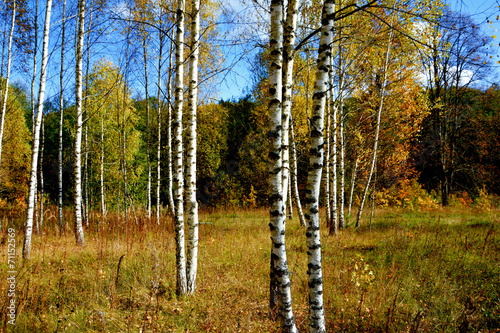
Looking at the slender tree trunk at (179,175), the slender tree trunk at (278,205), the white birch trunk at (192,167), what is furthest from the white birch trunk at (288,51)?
the slender tree trunk at (179,175)

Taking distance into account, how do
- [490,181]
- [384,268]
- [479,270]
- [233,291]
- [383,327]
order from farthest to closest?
1. [490,181]
2. [384,268]
3. [479,270]
4. [233,291]
5. [383,327]

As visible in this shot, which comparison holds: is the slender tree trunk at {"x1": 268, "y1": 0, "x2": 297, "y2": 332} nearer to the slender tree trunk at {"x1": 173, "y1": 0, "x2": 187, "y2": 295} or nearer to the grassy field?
the grassy field

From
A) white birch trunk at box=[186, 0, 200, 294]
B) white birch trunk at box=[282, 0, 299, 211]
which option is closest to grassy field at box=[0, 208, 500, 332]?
white birch trunk at box=[186, 0, 200, 294]

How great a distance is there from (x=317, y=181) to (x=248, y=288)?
2.42 m

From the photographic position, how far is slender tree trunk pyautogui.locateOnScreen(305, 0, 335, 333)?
257 centimetres

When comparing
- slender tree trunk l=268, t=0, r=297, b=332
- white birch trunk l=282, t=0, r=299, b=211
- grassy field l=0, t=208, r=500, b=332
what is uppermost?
white birch trunk l=282, t=0, r=299, b=211

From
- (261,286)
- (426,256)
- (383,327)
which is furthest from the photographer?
(426,256)

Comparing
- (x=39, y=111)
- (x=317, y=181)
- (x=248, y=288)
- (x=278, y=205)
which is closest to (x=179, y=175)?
(x=278, y=205)

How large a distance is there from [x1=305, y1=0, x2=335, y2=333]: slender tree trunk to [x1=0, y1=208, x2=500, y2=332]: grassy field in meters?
0.49

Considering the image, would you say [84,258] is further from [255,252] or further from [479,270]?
[479,270]

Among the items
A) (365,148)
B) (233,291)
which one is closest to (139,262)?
(233,291)

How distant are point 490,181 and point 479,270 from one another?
1637cm

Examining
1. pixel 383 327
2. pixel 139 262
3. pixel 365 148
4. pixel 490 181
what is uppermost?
pixel 365 148

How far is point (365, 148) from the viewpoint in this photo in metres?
11.2
